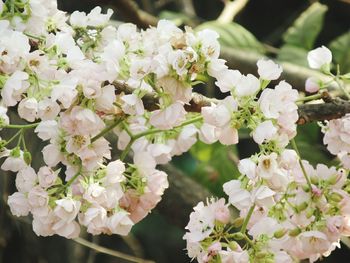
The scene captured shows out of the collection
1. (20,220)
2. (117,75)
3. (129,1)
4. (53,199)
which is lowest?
(20,220)

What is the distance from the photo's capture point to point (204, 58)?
0.80m

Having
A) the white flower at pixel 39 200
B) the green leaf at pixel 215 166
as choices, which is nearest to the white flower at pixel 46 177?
the white flower at pixel 39 200

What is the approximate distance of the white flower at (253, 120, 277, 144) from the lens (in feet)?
2.55

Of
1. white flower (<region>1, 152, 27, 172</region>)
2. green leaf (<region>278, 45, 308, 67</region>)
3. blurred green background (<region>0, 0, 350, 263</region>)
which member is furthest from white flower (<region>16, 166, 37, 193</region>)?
green leaf (<region>278, 45, 308, 67</region>)

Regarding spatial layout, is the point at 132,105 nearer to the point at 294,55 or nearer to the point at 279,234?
the point at 279,234

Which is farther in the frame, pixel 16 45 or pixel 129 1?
pixel 129 1

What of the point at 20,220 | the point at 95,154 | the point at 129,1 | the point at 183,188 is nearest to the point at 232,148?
the point at 183,188

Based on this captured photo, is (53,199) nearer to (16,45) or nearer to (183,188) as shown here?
(16,45)

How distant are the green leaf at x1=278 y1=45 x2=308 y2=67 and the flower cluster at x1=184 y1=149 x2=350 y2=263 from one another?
3.25 feet

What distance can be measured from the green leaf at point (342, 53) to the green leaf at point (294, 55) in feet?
0.23

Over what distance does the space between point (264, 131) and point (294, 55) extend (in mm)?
1113

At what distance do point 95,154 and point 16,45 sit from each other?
136 millimetres

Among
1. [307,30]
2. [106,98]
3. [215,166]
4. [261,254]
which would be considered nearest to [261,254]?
[261,254]

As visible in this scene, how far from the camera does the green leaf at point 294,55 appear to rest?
6.04ft
